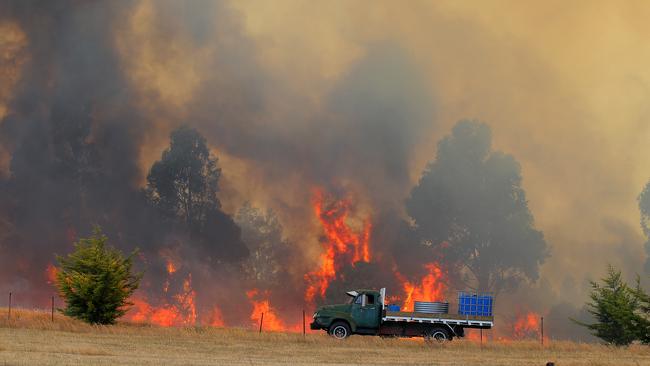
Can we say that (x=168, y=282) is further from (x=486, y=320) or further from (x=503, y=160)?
(x=486, y=320)

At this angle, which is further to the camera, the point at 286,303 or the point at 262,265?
the point at 262,265

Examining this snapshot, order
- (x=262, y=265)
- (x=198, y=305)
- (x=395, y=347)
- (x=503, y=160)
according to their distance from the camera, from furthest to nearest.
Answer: (x=262, y=265)
(x=198, y=305)
(x=503, y=160)
(x=395, y=347)

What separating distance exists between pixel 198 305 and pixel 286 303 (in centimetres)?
1086

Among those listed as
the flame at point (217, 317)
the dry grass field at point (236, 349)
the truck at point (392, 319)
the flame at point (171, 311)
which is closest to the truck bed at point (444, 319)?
the truck at point (392, 319)

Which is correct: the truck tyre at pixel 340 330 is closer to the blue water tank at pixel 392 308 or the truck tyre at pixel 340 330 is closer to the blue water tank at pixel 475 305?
the blue water tank at pixel 392 308

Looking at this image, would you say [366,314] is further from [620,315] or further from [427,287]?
[427,287]

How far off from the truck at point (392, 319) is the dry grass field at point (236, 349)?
97 centimetres

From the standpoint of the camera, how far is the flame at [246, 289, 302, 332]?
99.6 metres

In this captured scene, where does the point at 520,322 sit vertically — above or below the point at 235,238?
below

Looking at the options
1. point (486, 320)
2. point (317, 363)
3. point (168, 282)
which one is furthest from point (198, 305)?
point (317, 363)

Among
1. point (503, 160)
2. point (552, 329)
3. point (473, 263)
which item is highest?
point (503, 160)

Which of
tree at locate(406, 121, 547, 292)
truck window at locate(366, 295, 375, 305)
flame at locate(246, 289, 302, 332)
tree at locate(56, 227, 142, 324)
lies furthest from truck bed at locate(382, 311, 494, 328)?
flame at locate(246, 289, 302, 332)

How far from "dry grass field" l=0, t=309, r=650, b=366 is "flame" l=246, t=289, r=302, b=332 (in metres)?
46.5

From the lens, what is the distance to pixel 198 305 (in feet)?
323
